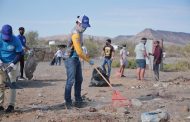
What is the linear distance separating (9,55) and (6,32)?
0.47 meters

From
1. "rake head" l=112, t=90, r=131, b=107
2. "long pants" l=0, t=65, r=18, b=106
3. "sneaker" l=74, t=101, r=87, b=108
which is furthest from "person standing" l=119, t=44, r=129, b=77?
"long pants" l=0, t=65, r=18, b=106

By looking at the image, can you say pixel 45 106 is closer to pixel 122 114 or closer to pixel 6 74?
pixel 6 74

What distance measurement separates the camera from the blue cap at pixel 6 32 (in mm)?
8484

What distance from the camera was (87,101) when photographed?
10305 millimetres

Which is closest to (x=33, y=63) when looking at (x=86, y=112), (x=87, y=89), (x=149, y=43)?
(x=87, y=89)

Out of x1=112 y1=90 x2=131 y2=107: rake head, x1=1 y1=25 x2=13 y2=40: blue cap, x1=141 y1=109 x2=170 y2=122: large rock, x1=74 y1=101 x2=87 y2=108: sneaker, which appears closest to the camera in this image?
x1=141 y1=109 x2=170 y2=122: large rock

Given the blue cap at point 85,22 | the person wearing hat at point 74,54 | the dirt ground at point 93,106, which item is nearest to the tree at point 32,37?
the dirt ground at point 93,106

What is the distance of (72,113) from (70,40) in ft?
5.29

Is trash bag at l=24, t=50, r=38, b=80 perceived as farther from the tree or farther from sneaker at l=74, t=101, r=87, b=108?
the tree

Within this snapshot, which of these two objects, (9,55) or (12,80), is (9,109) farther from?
(9,55)

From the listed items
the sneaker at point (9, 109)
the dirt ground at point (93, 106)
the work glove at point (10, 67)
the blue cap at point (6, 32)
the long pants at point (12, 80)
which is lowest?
the dirt ground at point (93, 106)

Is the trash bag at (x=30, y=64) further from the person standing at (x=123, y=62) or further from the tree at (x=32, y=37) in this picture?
the tree at (x=32, y=37)

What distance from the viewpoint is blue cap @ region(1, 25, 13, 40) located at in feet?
27.8

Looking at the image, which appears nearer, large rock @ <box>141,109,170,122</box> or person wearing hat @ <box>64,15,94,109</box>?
large rock @ <box>141,109,170,122</box>
